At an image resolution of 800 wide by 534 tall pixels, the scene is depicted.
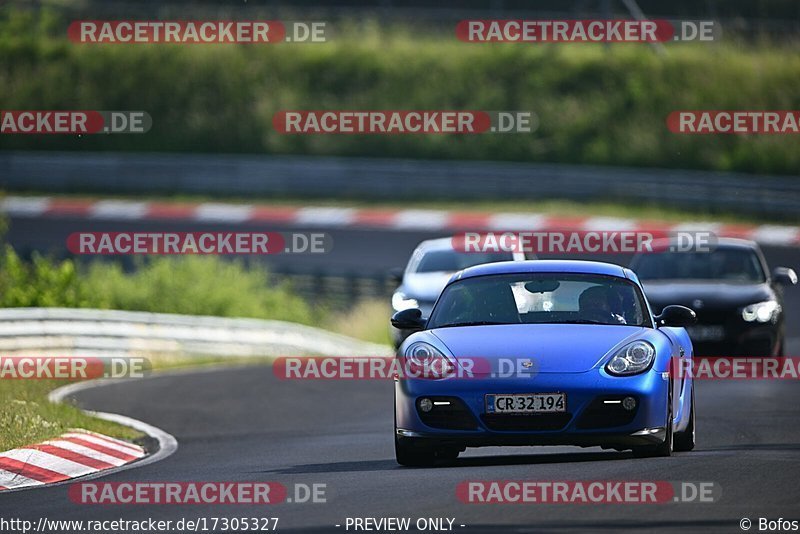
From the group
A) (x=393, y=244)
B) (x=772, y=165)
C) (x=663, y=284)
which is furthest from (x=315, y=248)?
(x=663, y=284)

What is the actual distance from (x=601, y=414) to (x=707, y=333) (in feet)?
28.1

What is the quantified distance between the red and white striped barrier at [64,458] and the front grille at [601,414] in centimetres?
373

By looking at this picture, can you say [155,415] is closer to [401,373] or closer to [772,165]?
[401,373]

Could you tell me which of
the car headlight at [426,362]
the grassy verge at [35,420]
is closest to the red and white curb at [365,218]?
the grassy verge at [35,420]

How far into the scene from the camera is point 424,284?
2152 cm

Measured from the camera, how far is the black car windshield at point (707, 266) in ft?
65.3

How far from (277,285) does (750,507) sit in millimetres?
22698

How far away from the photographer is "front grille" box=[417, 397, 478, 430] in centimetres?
1052

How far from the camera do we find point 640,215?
39.9 m

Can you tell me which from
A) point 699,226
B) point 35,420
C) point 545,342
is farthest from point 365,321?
point 545,342

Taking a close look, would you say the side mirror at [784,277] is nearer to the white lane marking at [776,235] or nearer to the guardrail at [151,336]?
the guardrail at [151,336]

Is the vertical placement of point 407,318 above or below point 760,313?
below

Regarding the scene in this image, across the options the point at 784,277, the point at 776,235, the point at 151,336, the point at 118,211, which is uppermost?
the point at 118,211

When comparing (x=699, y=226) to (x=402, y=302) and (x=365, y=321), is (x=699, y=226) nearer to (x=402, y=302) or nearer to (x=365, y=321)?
(x=365, y=321)
